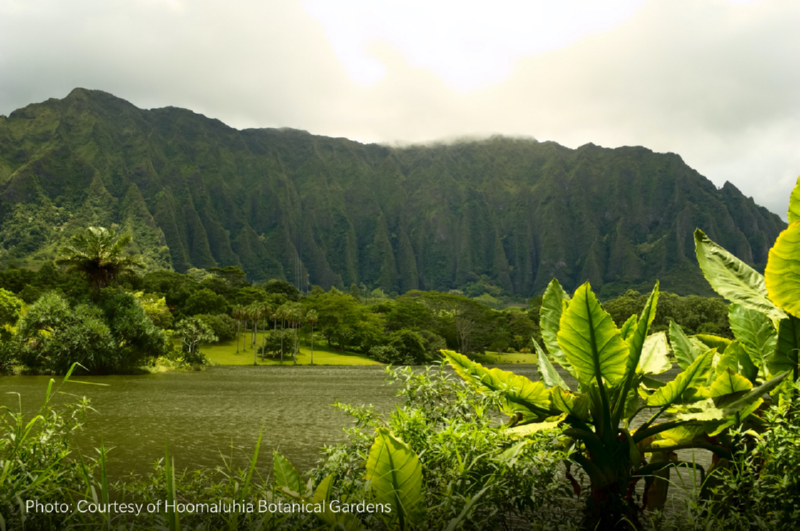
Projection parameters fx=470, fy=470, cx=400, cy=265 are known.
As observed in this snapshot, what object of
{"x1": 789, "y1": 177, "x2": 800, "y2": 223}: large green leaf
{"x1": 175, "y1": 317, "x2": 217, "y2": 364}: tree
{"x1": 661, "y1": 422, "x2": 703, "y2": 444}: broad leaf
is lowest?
{"x1": 175, "y1": 317, "x2": 217, "y2": 364}: tree

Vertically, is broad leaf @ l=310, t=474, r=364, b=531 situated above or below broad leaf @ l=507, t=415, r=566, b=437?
below

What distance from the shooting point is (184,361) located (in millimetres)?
40375

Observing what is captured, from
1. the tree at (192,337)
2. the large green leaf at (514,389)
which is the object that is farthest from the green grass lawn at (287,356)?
the large green leaf at (514,389)

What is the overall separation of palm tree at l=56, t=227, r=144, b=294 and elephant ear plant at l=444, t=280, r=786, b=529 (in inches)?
1279

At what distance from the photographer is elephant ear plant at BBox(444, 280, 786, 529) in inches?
137

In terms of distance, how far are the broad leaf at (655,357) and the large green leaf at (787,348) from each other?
79 cm

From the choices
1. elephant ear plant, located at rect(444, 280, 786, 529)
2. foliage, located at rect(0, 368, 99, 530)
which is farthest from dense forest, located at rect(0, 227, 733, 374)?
foliage, located at rect(0, 368, 99, 530)

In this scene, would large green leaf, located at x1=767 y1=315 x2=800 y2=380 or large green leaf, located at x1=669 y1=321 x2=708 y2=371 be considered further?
large green leaf, located at x1=669 y1=321 x2=708 y2=371

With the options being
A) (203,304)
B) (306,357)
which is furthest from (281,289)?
(306,357)

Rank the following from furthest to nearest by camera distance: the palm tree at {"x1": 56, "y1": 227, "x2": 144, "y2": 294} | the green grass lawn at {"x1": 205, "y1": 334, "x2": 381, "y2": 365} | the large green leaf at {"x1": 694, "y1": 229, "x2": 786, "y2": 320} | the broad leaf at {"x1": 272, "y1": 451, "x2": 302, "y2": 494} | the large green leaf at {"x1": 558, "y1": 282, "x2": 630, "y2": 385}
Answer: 1. the green grass lawn at {"x1": 205, "y1": 334, "x2": 381, "y2": 365}
2. the palm tree at {"x1": 56, "y1": 227, "x2": 144, "y2": 294}
3. the large green leaf at {"x1": 694, "y1": 229, "x2": 786, "y2": 320}
4. the large green leaf at {"x1": 558, "y1": 282, "x2": 630, "y2": 385}
5. the broad leaf at {"x1": 272, "y1": 451, "x2": 302, "y2": 494}

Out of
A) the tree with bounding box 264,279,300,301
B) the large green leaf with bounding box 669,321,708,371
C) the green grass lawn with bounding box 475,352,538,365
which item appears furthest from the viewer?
the tree with bounding box 264,279,300,301

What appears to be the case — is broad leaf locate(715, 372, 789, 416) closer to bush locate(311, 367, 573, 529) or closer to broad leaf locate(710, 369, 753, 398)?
broad leaf locate(710, 369, 753, 398)

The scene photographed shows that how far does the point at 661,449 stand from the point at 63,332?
34081 mm

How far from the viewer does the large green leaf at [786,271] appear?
3258 millimetres
